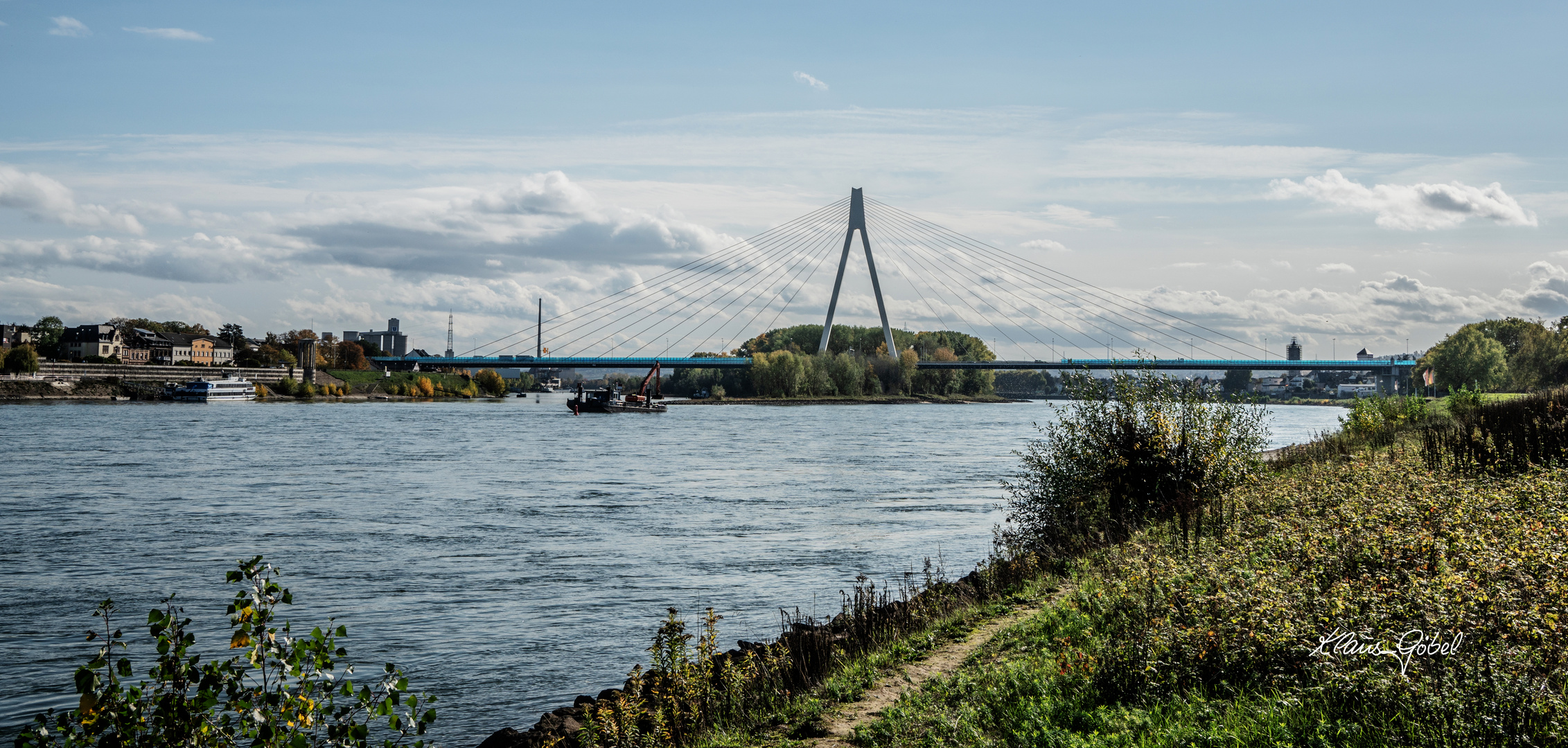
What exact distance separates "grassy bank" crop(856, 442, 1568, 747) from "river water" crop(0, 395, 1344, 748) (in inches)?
189

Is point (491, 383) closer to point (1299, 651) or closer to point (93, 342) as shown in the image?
point (93, 342)

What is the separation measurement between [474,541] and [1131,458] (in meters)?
12.7

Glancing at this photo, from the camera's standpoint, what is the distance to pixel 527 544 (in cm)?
2005

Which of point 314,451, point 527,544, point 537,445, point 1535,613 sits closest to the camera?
point 1535,613

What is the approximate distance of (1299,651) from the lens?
6359mm

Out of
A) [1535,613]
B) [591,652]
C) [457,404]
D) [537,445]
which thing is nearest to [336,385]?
[457,404]

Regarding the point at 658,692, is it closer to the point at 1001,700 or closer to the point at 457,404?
the point at 1001,700

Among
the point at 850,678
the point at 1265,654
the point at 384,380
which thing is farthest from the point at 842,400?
the point at 1265,654

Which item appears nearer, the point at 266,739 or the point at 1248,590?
the point at 266,739

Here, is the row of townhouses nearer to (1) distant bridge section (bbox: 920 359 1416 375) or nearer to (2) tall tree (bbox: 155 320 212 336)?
(2) tall tree (bbox: 155 320 212 336)

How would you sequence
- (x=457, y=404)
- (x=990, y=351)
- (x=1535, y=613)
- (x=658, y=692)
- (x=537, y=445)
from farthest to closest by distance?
1. (x=990, y=351)
2. (x=457, y=404)
3. (x=537, y=445)
4. (x=658, y=692)
5. (x=1535, y=613)

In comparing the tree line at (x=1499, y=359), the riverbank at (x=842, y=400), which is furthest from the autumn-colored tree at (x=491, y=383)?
the tree line at (x=1499, y=359)

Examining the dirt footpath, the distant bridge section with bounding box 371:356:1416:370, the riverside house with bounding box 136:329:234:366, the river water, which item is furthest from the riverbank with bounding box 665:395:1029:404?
the dirt footpath

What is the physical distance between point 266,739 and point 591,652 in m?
7.23
